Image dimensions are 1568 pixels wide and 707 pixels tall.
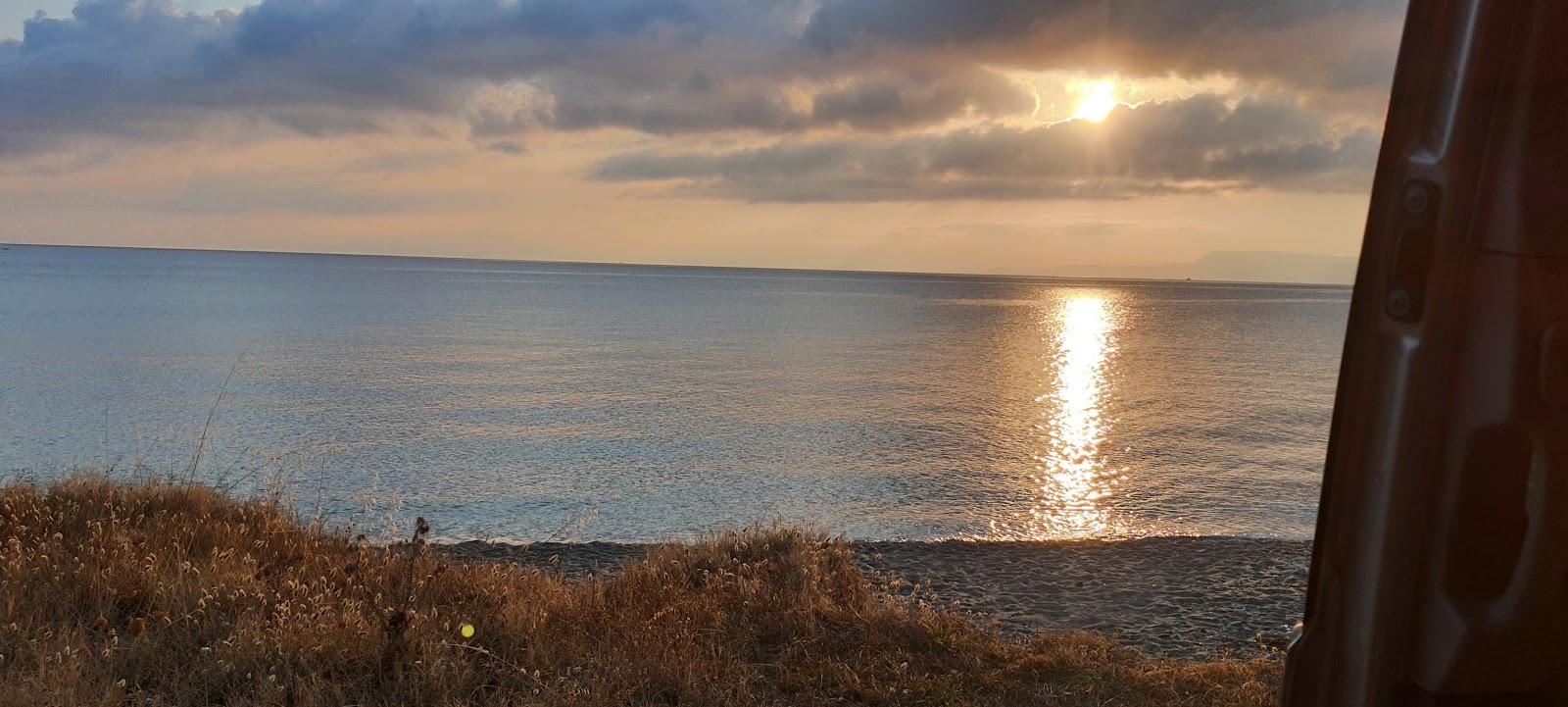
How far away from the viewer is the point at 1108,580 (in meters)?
10.5

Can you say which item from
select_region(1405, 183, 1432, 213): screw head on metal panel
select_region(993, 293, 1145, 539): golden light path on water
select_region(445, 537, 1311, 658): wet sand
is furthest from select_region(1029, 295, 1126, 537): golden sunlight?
select_region(1405, 183, 1432, 213): screw head on metal panel

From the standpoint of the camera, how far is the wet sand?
8.75 m

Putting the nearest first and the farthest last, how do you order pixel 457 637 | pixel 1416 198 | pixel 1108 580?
1. pixel 1416 198
2. pixel 457 637
3. pixel 1108 580

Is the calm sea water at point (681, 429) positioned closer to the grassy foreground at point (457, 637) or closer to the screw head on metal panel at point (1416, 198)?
the grassy foreground at point (457, 637)

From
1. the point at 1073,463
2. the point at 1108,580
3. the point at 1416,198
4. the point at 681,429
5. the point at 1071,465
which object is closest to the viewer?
the point at 1416,198

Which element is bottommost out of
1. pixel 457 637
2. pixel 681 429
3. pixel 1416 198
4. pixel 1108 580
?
pixel 681 429

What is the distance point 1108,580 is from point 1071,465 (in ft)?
30.2

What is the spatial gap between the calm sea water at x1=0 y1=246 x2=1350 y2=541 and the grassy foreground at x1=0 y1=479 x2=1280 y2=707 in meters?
5.37

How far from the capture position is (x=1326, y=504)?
2.11m

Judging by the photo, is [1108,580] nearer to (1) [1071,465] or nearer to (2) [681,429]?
(1) [1071,465]

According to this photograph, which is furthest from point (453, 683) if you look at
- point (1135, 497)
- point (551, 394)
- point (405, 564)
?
point (551, 394)

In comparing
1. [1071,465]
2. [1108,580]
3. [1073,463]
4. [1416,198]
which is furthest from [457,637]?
[1073,463]

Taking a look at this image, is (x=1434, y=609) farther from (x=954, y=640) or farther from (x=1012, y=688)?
(x=954, y=640)

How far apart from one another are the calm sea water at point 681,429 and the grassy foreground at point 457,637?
537 centimetres
